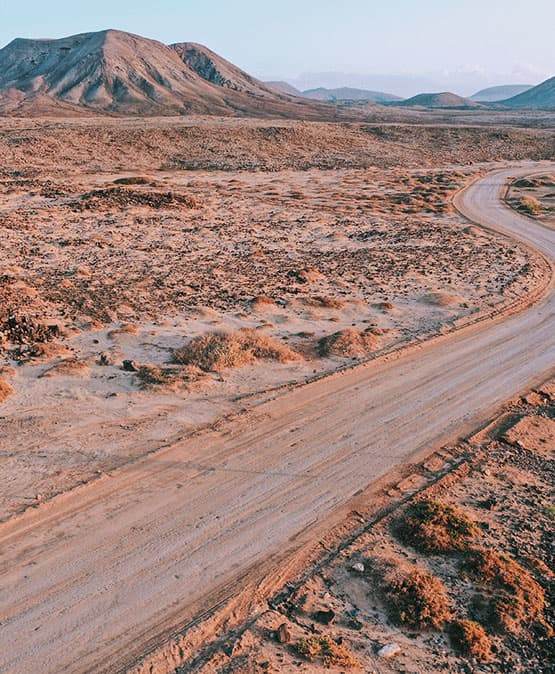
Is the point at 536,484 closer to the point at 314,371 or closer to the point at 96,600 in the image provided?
the point at 314,371

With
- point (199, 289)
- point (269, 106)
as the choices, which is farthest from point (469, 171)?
point (269, 106)

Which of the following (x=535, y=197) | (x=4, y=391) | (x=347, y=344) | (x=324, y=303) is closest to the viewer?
(x=4, y=391)

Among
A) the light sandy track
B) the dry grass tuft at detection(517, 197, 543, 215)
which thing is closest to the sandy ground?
the light sandy track

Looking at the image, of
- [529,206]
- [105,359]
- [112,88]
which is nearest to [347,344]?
[105,359]

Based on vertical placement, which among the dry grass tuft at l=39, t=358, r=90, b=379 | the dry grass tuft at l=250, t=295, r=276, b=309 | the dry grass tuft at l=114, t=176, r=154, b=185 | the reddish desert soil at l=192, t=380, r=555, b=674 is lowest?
the reddish desert soil at l=192, t=380, r=555, b=674

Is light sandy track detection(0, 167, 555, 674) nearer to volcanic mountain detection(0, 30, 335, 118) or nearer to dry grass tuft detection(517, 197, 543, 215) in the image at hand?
dry grass tuft detection(517, 197, 543, 215)

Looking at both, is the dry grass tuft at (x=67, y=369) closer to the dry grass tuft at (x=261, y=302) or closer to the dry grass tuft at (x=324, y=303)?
the dry grass tuft at (x=261, y=302)

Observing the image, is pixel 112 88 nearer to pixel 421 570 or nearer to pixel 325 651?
pixel 421 570
